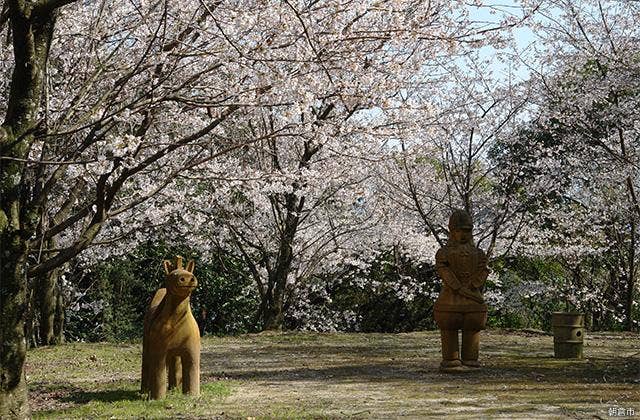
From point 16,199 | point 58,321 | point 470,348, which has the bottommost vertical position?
point 470,348

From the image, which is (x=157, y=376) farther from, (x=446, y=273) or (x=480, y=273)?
(x=480, y=273)

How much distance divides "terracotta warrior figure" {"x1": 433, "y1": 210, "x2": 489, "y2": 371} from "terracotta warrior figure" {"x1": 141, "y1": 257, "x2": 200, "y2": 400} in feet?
10.8

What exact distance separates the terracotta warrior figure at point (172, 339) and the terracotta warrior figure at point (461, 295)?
10.8 feet

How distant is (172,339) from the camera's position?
7496mm

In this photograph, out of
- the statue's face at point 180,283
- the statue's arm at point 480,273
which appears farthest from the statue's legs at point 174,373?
the statue's arm at point 480,273

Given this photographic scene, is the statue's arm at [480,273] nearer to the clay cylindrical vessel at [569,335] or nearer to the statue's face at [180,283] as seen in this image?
the clay cylindrical vessel at [569,335]

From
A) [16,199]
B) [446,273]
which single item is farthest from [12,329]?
[446,273]

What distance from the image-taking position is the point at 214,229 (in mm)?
18422

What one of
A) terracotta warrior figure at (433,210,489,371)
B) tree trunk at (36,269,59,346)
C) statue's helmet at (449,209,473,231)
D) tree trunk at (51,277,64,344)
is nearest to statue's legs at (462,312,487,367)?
terracotta warrior figure at (433,210,489,371)

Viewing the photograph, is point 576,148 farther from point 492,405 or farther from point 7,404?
point 7,404

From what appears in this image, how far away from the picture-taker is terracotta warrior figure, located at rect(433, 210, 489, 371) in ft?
30.9

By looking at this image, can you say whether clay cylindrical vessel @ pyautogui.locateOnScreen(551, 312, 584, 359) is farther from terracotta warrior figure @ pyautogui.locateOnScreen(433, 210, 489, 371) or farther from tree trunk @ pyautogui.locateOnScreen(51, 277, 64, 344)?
tree trunk @ pyautogui.locateOnScreen(51, 277, 64, 344)

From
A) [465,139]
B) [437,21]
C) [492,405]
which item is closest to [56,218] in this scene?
[437,21]

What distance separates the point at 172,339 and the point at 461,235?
3948 millimetres
